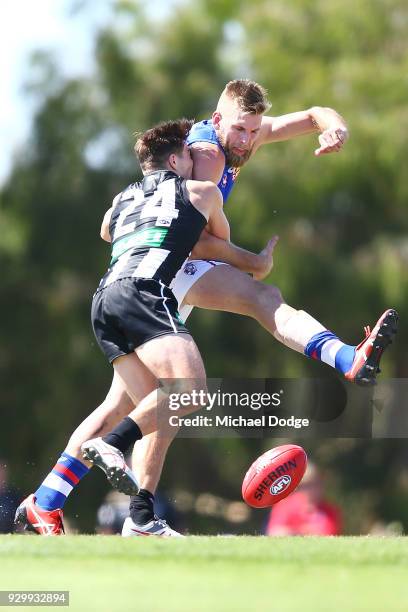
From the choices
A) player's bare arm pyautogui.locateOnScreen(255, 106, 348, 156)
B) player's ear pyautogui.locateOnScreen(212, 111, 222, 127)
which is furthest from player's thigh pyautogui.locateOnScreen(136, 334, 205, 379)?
player's bare arm pyautogui.locateOnScreen(255, 106, 348, 156)

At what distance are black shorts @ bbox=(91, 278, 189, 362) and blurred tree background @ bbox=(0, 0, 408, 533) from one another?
13249 millimetres

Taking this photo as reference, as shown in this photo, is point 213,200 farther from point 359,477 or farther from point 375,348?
point 359,477

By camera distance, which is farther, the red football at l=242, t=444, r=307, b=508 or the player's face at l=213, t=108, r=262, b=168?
the player's face at l=213, t=108, r=262, b=168

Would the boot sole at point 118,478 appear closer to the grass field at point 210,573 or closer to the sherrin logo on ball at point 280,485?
the grass field at point 210,573

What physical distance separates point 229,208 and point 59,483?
13.6 meters

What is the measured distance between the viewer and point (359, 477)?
785 inches

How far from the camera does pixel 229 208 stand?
19.1m

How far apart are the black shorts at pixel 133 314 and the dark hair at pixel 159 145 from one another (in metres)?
0.80

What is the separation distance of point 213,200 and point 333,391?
1.24 meters

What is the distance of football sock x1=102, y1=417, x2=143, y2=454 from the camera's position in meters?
5.25

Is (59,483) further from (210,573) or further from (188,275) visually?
(210,573)

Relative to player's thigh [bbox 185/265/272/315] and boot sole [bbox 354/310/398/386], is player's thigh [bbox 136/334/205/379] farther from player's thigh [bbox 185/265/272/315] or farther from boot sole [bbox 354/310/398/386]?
boot sole [bbox 354/310/398/386]

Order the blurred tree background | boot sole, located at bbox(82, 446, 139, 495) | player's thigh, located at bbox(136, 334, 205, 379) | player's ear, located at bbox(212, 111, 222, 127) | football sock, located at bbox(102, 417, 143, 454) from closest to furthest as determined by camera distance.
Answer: boot sole, located at bbox(82, 446, 139, 495) < football sock, located at bbox(102, 417, 143, 454) < player's thigh, located at bbox(136, 334, 205, 379) < player's ear, located at bbox(212, 111, 222, 127) < the blurred tree background

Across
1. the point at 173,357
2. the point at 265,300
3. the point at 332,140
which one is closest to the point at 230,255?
the point at 265,300
